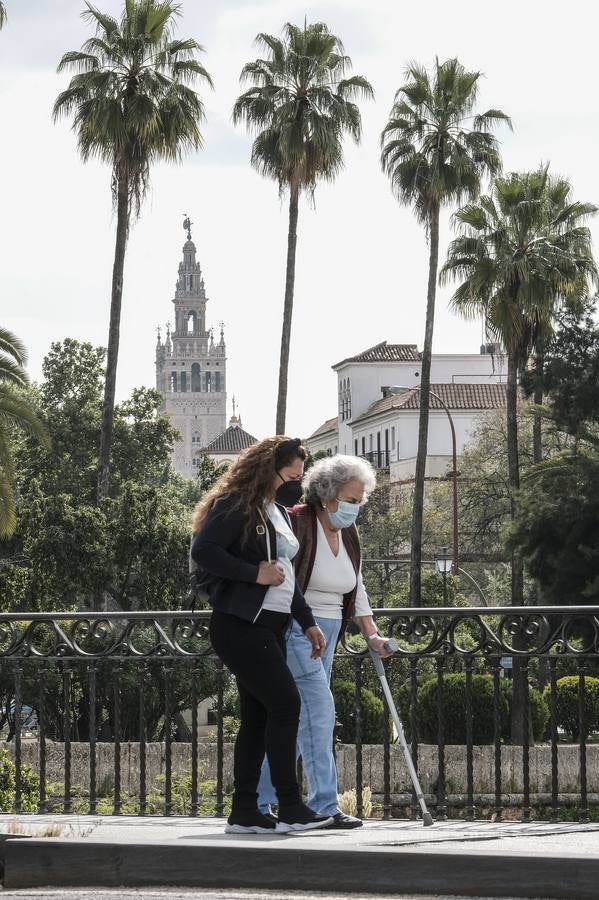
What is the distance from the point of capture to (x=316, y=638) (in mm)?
7207

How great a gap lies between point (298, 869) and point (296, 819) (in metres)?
0.83

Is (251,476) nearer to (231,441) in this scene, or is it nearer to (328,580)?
(328,580)

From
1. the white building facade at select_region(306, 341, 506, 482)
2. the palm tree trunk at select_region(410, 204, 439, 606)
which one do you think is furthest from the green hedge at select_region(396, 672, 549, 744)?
the white building facade at select_region(306, 341, 506, 482)

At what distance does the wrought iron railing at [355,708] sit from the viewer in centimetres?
842

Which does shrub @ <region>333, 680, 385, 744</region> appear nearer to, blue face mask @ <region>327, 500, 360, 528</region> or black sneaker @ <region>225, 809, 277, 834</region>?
blue face mask @ <region>327, 500, 360, 528</region>

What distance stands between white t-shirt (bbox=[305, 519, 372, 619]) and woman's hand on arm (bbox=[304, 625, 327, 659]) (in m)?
0.27

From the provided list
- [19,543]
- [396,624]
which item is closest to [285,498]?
[396,624]

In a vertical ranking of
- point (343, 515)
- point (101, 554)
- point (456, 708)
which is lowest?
point (456, 708)

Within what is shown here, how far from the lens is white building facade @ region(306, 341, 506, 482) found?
11019 centimetres

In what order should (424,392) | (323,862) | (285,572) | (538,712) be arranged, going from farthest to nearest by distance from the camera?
(424,392) → (538,712) → (285,572) → (323,862)

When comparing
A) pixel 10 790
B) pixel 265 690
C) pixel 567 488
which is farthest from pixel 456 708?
pixel 265 690

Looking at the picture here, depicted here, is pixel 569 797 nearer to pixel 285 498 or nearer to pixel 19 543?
pixel 285 498

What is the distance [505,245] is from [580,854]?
144 feet

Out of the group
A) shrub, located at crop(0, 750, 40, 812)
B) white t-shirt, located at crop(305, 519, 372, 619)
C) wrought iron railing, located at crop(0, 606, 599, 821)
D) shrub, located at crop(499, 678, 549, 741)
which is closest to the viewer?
white t-shirt, located at crop(305, 519, 372, 619)
